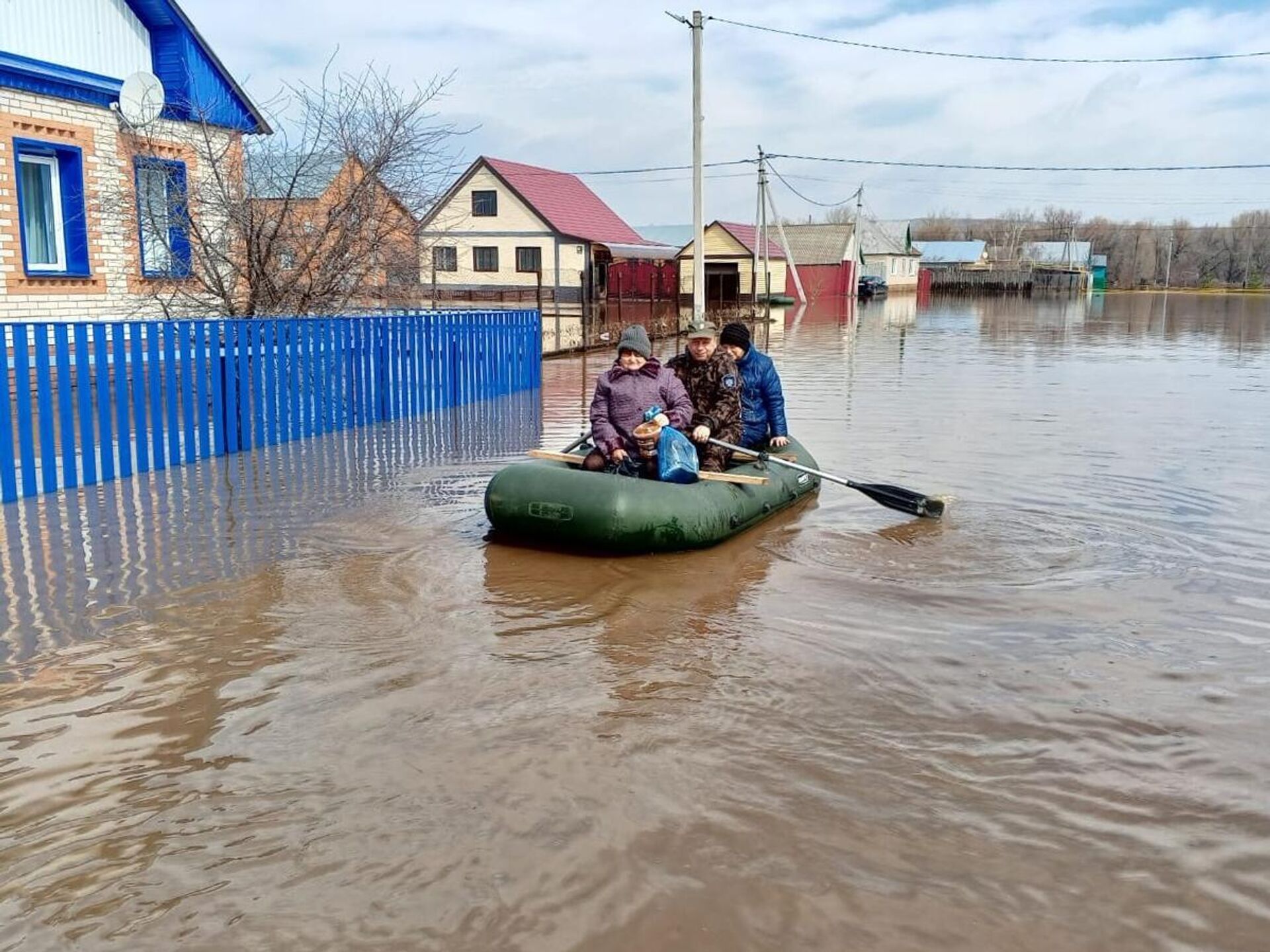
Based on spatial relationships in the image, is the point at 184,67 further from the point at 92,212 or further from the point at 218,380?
the point at 218,380

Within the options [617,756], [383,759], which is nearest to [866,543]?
[617,756]

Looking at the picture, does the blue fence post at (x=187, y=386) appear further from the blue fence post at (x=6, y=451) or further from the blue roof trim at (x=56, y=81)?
the blue roof trim at (x=56, y=81)

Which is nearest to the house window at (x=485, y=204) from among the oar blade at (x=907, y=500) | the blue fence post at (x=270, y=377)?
the blue fence post at (x=270, y=377)

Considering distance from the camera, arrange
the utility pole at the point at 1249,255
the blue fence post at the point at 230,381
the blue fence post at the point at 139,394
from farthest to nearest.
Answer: the utility pole at the point at 1249,255, the blue fence post at the point at 230,381, the blue fence post at the point at 139,394

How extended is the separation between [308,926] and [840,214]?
128 m

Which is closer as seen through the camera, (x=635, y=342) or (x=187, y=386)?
(x=635, y=342)

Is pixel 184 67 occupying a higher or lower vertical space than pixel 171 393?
higher

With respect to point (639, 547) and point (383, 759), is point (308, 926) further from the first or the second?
point (639, 547)

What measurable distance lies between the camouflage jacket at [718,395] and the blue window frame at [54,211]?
10.1 meters

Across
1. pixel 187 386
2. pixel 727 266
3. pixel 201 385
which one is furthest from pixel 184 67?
pixel 727 266

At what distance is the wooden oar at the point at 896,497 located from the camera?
802cm

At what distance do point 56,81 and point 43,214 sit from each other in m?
1.69

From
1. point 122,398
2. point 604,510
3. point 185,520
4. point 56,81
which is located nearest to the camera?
point 604,510

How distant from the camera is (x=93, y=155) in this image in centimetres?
1461
